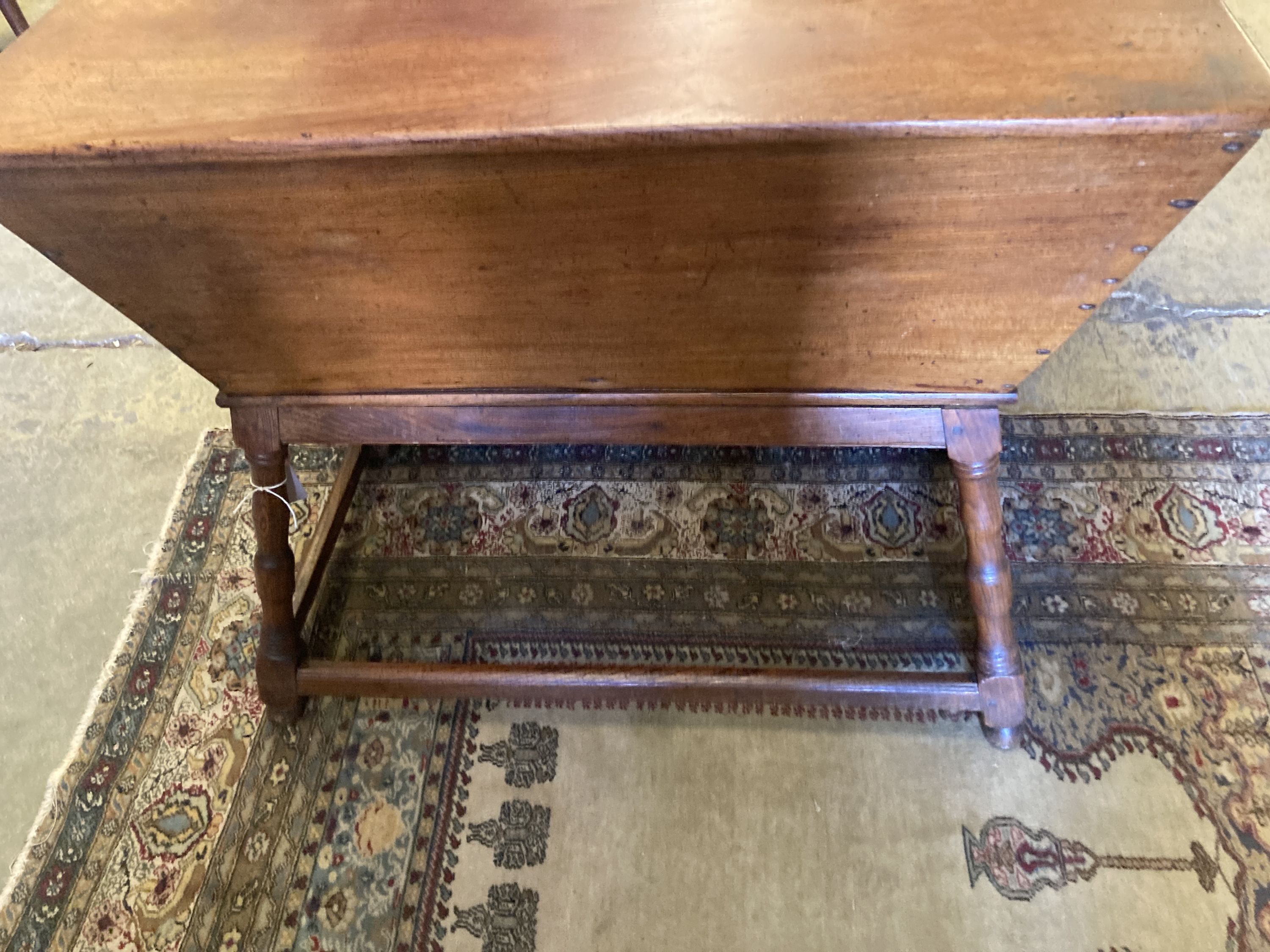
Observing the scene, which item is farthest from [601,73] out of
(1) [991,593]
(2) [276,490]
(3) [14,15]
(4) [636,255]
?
(3) [14,15]

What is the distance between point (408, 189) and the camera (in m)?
0.71

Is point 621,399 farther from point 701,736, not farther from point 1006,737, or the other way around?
point 1006,737

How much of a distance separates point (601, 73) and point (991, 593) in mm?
786

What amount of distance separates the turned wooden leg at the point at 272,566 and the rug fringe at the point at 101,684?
0.28 m

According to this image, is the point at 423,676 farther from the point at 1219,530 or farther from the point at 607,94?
the point at 1219,530

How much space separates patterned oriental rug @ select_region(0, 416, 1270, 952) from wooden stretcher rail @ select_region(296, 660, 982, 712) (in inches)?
2.4

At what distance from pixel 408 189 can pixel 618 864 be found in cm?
85

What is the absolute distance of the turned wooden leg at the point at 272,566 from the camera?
39.7 inches

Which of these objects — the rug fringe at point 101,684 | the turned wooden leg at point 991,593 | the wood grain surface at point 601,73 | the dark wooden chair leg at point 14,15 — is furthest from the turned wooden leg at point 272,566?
the dark wooden chair leg at point 14,15

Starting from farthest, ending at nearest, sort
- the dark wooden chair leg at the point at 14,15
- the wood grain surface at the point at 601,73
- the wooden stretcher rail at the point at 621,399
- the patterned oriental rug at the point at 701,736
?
1. the dark wooden chair leg at the point at 14,15
2. the patterned oriental rug at the point at 701,736
3. the wooden stretcher rail at the point at 621,399
4. the wood grain surface at the point at 601,73

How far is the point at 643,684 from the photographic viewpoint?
1125 mm

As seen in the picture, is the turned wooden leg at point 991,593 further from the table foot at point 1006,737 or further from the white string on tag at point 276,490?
the white string on tag at point 276,490

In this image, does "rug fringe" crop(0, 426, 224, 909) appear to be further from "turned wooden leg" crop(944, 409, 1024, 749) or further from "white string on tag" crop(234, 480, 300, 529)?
"turned wooden leg" crop(944, 409, 1024, 749)

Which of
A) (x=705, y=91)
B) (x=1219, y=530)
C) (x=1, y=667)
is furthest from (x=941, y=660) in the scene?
(x=1, y=667)
